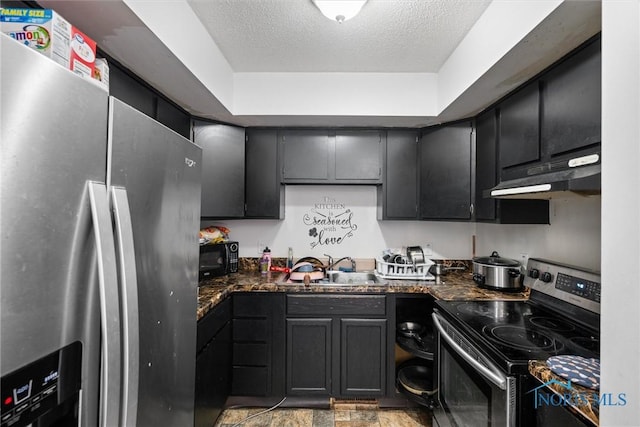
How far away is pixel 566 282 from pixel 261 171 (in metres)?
2.18

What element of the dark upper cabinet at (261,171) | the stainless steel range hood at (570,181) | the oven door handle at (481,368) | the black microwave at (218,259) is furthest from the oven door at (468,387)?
the black microwave at (218,259)

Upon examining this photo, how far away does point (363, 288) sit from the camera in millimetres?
2049

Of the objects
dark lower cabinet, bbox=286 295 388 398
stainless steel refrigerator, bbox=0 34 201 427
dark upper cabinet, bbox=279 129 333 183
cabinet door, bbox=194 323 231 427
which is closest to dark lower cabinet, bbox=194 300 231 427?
cabinet door, bbox=194 323 231 427

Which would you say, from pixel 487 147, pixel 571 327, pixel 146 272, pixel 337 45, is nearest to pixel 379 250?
pixel 487 147

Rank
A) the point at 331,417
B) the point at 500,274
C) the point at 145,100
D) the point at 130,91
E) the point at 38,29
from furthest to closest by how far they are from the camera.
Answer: the point at 331,417, the point at 500,274, the point at 145,100, the point at 130,91, the point at 38,29

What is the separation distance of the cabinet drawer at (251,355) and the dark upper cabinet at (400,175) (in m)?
1.47

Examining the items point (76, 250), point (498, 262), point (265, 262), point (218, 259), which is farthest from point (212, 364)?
point (498, 262)

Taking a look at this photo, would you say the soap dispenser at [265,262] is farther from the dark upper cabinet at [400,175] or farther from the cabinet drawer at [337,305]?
the dark upper cabinet at [400,175]

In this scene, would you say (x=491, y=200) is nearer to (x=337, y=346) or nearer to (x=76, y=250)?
(x=337, y=346)

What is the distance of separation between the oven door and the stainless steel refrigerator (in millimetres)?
1234

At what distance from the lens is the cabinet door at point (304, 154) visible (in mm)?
2387

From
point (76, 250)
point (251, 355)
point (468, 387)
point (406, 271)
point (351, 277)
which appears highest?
point (76, 250)

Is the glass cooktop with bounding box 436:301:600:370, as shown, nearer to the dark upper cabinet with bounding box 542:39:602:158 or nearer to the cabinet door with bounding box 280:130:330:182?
the dark upper cabinet with bounding box 542:39:602:158

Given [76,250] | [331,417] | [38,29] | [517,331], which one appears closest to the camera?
[76,250]
